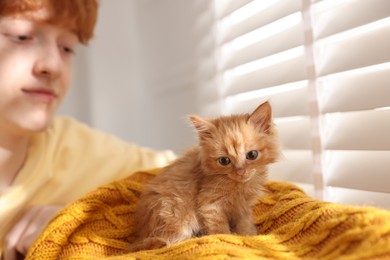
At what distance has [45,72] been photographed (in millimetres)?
1248

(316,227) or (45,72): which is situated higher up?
(45,72)

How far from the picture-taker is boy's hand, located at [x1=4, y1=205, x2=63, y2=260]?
1.12 m

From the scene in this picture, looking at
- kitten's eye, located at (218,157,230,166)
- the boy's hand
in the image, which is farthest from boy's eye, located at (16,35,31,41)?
kitten's eye, located at (218,157,230,166)

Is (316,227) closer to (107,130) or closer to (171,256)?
(171,256)

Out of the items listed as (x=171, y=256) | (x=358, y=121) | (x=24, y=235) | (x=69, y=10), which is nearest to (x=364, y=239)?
(x=171, y=256)

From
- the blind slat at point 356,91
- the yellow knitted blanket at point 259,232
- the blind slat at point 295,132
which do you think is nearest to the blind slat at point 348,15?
the blind slat at point 356,91

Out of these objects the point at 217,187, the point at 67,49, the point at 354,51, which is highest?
the point at 67,49

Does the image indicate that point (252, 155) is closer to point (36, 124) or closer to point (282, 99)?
point (282, 99)

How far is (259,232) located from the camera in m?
0.91

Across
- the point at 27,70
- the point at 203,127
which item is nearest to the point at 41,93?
the point at 27,70

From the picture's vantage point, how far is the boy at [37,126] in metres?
1.20

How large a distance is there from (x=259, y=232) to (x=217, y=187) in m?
0.14

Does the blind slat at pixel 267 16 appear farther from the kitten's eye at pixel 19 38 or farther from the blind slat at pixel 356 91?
the kitten's eye at pixel 19 38

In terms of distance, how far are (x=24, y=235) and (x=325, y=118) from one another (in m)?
0.82
